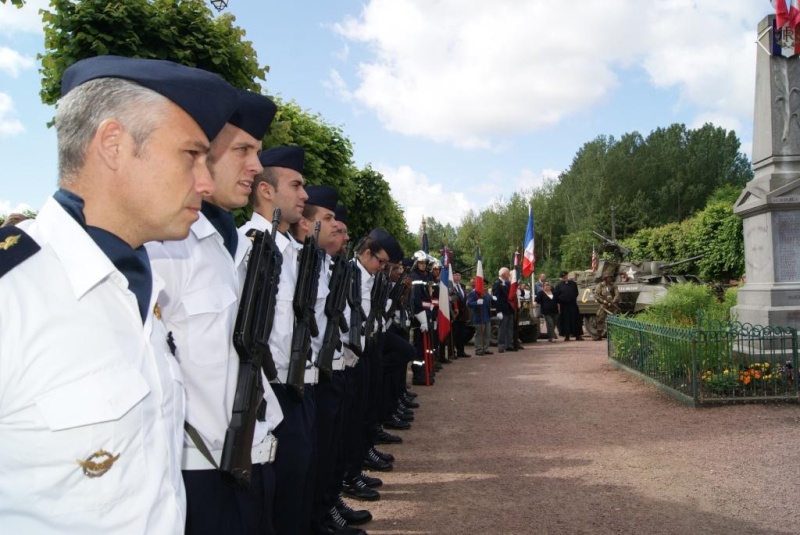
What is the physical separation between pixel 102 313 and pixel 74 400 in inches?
6.9

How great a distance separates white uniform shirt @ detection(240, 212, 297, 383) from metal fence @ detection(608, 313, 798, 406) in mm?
6841

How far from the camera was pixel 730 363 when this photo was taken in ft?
29.9

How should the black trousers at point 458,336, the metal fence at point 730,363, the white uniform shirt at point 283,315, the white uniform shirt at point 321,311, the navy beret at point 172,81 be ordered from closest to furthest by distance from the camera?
the navy beret at point 172,81
the white uniform shirt at point 283,315
the white uniform shirt at point 321,311
the metal fence at point 730,363
the black trousers at point 458,336

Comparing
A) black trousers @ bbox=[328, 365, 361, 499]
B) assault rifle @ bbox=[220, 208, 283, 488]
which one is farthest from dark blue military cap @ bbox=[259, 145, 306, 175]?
black trousers @ bbox=[328, 365, 361, 499]

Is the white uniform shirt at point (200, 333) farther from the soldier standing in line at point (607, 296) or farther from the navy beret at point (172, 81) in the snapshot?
the soldier standing in line at point (607, 296)

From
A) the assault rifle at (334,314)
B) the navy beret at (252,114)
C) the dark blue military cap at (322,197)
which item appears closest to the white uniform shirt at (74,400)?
the navy beret at (252,114)

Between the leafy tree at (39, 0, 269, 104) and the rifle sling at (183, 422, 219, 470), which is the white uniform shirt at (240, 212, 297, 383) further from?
the leafy tree at (39, 0, 269, 104)

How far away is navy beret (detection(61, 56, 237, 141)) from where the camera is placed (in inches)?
60.2

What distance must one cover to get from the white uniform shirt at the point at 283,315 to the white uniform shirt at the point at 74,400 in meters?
1.77

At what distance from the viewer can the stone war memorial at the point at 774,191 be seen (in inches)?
392

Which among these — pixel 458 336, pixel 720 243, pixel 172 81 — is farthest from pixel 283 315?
pixel 720 243

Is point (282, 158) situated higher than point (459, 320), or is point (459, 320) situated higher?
point (282, 158)

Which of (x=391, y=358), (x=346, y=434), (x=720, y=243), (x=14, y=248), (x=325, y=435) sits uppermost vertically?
(x=720, y=243)

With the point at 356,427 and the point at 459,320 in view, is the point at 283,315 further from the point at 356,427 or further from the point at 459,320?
the point at 459,320
